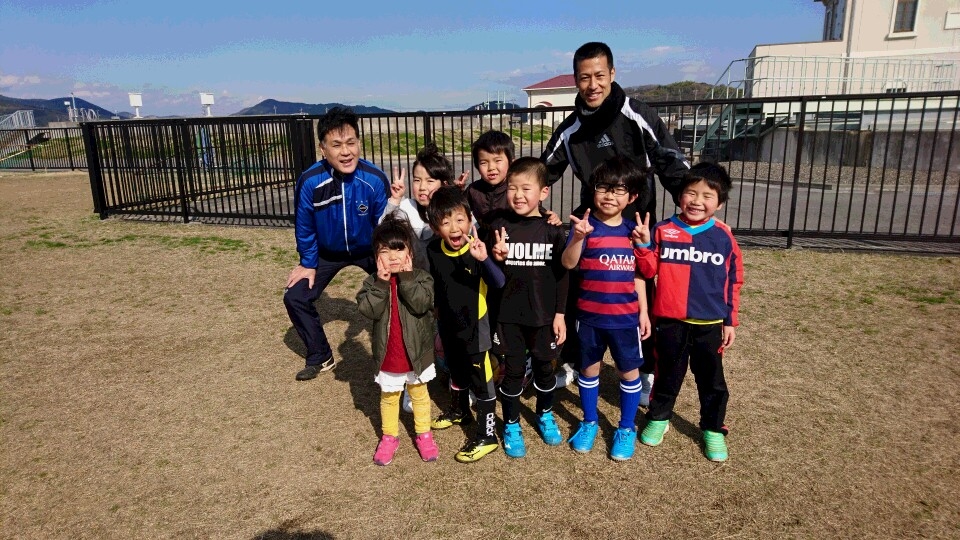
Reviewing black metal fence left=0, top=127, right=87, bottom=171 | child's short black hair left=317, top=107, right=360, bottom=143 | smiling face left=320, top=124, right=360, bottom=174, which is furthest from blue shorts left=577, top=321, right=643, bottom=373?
black metal fence left=0, top=127, right=87, bottom=171

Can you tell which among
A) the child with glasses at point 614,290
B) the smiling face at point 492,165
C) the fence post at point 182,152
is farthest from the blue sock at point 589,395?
the fence post at point 182,152

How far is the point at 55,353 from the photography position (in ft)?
15.8

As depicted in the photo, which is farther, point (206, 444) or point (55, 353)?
point (55, 353)

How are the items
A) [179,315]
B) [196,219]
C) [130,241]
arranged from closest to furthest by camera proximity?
[179,315], [130,241], [196,219]

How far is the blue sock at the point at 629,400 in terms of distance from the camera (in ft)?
10.5

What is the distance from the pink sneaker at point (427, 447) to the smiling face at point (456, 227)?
1.11m

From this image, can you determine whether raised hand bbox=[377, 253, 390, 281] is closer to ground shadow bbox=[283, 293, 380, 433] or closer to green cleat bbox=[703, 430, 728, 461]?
ground shadow bbox=[283, 293, 380, 433]

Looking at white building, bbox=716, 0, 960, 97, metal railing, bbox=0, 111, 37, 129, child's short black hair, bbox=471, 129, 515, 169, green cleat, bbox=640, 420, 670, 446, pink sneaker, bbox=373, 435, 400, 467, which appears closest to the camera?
pink sneaker, bbox=373, 435, 400, 467

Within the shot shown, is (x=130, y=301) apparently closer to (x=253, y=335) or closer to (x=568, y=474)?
Answer: (x=253, y=335)

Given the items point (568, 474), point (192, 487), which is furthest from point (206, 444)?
point (568, 474)

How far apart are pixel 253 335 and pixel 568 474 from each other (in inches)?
129

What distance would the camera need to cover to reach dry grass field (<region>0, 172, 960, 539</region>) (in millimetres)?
2727

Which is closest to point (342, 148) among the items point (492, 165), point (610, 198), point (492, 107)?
point (492, 165)

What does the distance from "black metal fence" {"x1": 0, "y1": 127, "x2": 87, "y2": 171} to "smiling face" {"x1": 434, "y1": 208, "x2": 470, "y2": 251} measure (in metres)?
23.7
